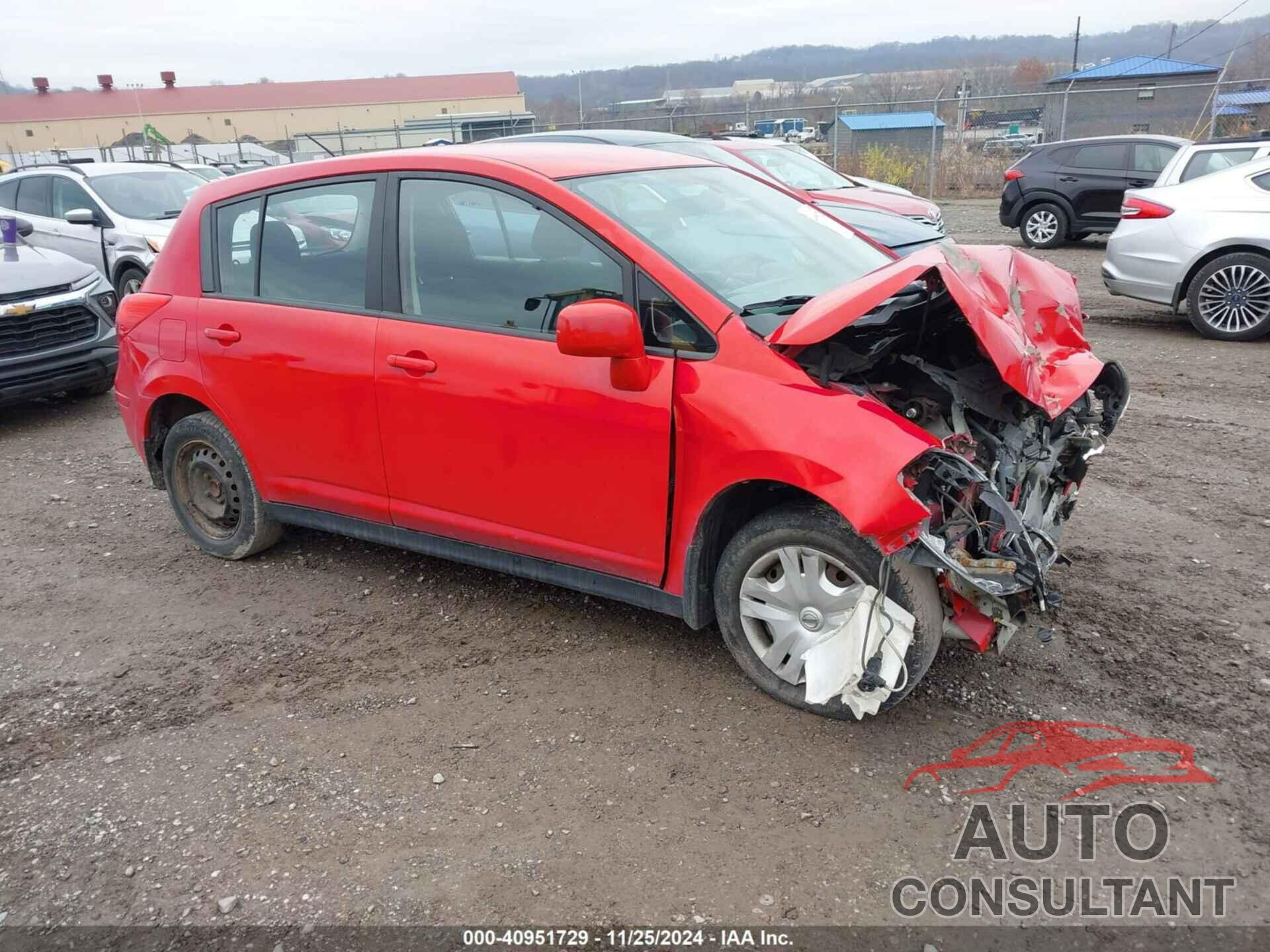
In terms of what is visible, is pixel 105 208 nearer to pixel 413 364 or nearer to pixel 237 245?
pixel 237 245

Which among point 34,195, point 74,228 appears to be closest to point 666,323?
point 74,228

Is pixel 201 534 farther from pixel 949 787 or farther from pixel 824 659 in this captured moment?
pixel 949 787

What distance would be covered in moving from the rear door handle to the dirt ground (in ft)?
3.62

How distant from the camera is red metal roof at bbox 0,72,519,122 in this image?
63812mm

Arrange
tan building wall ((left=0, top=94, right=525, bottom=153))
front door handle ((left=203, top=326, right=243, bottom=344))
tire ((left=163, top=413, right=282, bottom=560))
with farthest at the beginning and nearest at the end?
tan building wall ((left=0, top=94, right=525, bottom=153)) < tire ((left=163, top=413, right=282, bottom=560)) < front door handle ((left=203, top=326, right=243, bottom=344))

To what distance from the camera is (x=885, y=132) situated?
29.4 metres

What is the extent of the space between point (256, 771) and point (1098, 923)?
2530 mm

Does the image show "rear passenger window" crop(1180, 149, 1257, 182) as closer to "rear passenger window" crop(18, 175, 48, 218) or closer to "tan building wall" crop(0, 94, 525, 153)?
"rear passenger window" crop(18, 175, 48, 218)

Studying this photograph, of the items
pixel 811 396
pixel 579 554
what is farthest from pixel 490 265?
pixel 811 396

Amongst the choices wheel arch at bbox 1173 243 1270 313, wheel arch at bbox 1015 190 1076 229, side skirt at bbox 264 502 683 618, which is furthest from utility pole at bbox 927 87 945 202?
side skirt at bbox 264 502 683 618

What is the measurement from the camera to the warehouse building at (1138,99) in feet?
87.2

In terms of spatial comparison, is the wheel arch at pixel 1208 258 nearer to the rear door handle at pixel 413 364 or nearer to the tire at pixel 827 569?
the tire at pixel 827 569

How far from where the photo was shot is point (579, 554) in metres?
3.58

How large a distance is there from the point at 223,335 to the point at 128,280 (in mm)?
7216
